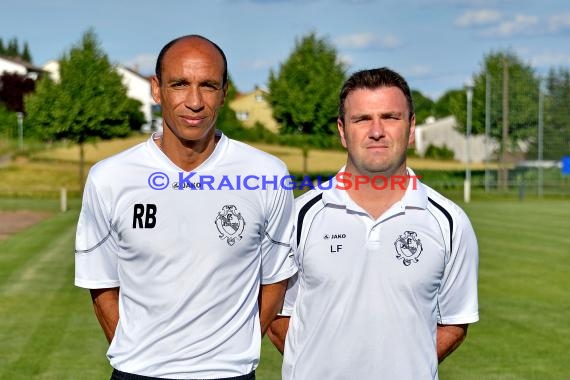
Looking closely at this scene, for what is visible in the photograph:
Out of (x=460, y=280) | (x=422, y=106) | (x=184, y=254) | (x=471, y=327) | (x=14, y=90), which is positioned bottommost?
(x=471, y=327)

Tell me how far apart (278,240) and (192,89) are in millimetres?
855

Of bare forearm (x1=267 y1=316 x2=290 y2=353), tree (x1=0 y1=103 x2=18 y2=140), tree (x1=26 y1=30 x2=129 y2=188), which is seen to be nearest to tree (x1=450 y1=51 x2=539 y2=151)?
tree (x1=26 y1=30 x2=129 y2=188)

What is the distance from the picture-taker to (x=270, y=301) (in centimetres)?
453

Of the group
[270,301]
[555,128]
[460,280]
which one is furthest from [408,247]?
[555,128]

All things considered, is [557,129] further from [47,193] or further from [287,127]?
[47,193]

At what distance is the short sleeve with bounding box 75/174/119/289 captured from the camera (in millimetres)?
4418

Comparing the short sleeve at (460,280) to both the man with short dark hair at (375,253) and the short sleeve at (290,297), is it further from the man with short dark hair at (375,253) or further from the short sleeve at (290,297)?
the short sleeve at (290,297)

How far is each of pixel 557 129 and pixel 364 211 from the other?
48848 millimetres

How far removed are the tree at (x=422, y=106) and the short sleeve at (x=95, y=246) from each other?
436 ft

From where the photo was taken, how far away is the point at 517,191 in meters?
50.0

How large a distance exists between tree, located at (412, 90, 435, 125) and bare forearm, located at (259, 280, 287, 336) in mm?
132659

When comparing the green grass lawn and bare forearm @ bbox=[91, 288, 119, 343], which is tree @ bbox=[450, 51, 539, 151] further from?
bare forearm @ bbox=[91, 288, 119, 343]

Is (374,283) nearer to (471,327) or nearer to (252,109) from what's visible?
(471,327)

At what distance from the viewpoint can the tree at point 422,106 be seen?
139 meters
